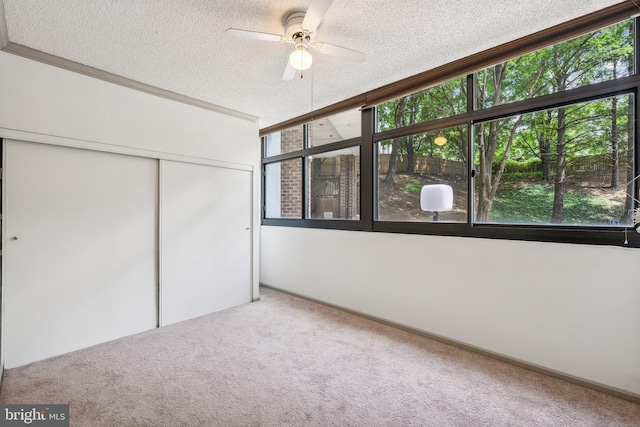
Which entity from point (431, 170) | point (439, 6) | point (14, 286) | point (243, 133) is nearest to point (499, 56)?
point (439, 6)

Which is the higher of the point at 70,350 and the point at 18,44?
the point at 18,44

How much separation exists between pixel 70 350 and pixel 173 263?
1.04 metres

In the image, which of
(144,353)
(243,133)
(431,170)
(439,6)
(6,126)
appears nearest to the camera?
(439,6)

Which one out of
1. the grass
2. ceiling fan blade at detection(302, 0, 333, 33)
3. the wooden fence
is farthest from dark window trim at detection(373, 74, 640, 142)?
ceiling fan blade at detection(302, 0, 333, 33)

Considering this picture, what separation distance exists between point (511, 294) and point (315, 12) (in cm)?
237

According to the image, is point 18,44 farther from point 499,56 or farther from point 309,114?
point 499,56

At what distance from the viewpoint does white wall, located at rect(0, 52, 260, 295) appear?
2312 millimetres

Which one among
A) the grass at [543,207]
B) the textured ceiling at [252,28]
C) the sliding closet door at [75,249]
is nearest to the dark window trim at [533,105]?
the textured ceiling at [252,28]

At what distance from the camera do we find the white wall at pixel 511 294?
1943 mm

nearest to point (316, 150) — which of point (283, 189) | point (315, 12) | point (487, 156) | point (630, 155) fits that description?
point (283, 189)

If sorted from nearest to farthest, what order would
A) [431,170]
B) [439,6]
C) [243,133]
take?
[439,6] → [431,170] → [243,133]

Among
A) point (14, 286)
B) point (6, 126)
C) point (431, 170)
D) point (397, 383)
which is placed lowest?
point (397, 383)

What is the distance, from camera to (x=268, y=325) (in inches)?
122

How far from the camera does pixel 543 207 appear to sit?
7.51 feet
